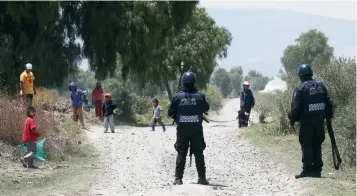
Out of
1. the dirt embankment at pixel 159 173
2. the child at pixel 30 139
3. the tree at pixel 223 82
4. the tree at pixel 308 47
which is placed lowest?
the dirt embankment at pixel 159 173

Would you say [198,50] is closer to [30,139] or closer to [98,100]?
[98,100]

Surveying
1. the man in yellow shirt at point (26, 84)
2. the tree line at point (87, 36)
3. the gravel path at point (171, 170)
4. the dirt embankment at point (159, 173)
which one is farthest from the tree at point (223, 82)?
the dirt embankment at point (159, 173)

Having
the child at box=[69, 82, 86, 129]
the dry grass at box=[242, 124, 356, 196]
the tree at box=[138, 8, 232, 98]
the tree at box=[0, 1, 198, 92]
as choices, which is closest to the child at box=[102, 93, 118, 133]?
the child at box=[69, 82, 86, 129]

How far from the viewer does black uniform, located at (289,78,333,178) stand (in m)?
10.4

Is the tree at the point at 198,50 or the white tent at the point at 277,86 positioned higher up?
the tree at the point at 198,50

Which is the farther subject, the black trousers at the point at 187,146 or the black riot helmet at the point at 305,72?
the black riot helmet at the point at 305,72

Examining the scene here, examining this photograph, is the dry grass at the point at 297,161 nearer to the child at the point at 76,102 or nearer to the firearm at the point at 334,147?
the firearm at the point at 334,147

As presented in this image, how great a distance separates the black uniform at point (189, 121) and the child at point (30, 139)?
3684 mm

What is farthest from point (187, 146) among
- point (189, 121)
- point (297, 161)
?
point (297, 161)

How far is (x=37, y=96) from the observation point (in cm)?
2180

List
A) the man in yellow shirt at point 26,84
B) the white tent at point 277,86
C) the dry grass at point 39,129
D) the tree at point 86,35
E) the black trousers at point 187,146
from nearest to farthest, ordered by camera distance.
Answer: the black trousers at point 187,146
the dry grass at point 39,129
the man in yellow shirt at point 26,84
the white tent at point 277,86
the tree at point 86,35

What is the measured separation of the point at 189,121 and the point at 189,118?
0.05 m

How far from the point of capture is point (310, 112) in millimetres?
10406

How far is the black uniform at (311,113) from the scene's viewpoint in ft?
34.1
